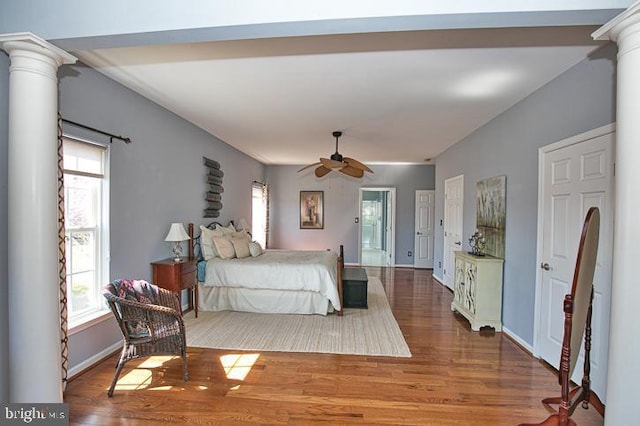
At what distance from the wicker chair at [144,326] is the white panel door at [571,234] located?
2.75 metres

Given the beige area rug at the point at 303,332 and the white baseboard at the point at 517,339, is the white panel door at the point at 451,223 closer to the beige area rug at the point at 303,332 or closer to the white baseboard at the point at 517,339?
the white baseboard at the point at 517,339

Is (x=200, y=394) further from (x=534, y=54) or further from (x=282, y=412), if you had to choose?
(x=534, y=54)

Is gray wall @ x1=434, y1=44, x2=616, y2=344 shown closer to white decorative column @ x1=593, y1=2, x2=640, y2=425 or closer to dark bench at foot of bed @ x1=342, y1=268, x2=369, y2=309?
white decorative column @ x1=593, y1=2, x2=640, y2=425

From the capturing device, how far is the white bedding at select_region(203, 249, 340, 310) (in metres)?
4.14

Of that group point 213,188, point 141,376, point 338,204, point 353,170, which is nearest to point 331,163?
point 353,170

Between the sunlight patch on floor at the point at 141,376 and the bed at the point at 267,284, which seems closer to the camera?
the sunlight patch on floor at the point at 141,376

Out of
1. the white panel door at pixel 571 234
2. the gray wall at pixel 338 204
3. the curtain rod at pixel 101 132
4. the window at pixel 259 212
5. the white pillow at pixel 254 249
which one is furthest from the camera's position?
the gray wall at pixel 338 204

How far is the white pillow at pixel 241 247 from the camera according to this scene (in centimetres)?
469

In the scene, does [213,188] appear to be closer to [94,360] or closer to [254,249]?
[254,249]

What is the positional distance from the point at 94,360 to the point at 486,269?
13.6 ft

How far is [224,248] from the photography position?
4523 mm

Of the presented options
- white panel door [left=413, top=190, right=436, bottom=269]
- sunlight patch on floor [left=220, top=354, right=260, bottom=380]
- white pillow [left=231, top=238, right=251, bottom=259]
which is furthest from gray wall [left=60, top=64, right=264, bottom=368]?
white panel door [left=413, top=190, right=436, bottom=269]

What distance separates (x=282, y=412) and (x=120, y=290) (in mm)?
1600

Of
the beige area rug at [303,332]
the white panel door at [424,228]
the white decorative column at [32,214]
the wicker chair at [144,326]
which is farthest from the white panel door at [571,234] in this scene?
the white panel door at [424,228]
